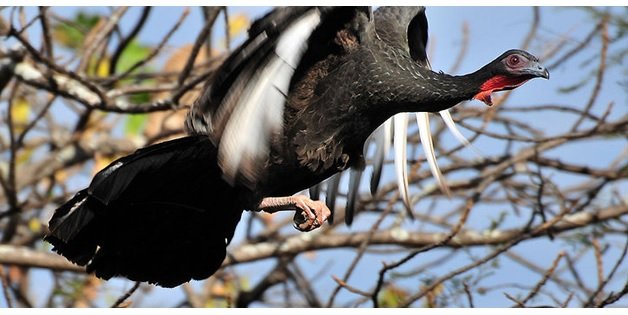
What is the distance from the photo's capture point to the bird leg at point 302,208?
4773 millimetres

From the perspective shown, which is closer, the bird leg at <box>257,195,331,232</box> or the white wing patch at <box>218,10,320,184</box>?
the white wing patch at <box>218,10,320,184</box>

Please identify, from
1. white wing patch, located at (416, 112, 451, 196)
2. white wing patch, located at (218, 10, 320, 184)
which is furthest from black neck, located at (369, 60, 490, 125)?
white wing patch, located at (416, 112, 451, 196)

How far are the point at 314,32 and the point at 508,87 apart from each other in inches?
38.0

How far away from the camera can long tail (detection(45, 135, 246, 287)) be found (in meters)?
4.74

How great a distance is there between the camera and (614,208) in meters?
7.14

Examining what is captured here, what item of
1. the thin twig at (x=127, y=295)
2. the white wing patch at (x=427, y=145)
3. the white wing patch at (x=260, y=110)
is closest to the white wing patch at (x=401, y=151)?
the white wing patch at (x=427, y=145)

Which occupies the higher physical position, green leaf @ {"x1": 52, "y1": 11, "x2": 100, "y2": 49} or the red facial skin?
the red facial skin

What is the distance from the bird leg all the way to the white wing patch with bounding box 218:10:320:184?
12.2 inches

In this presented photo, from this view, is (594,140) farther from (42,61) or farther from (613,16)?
(42,61)

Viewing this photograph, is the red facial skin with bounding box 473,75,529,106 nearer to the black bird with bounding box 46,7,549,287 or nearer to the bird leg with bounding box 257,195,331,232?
the black bird with bounding box 46,7,549,287

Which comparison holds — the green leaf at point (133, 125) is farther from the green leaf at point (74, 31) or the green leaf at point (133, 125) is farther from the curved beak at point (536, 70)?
the curved beak at point (536, 70)

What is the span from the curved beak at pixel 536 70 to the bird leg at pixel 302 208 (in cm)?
109

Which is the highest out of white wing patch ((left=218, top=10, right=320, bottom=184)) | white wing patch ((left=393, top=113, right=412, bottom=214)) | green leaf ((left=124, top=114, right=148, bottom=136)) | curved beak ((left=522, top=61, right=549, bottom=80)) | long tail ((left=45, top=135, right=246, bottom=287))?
curved beak ((left=522, top=61, right=549, bottom=80))

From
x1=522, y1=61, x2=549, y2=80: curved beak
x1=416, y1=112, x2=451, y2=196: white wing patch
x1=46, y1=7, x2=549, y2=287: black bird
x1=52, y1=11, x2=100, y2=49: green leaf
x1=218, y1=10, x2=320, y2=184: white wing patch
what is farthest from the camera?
x1=52, y1=11, x2=100, y2=49: green leaf
